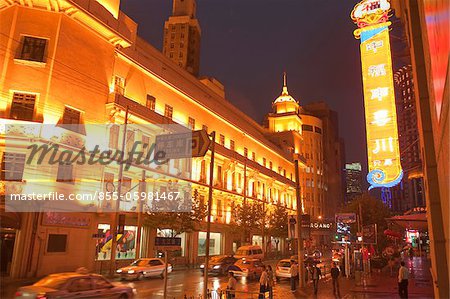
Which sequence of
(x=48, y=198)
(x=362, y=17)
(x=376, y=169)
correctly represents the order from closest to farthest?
(x=48, y=198), (x=376, y=169), (x=362, y=17)

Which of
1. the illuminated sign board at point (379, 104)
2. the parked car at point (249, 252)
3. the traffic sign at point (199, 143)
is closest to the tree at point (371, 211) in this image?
the parked car at point (249, 252)

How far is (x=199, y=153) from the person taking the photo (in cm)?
1483

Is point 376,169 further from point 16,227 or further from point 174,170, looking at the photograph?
point 16,227

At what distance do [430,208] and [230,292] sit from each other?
352 inches

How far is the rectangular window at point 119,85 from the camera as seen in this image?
34375 mm

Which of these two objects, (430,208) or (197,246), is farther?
(197,246)

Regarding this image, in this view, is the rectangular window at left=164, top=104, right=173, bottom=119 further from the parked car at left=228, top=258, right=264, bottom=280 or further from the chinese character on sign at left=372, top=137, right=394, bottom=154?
the chinese character on sign at left=372, top=137, right=394, bottom=154

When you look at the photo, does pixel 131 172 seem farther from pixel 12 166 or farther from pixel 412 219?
pixel 412 219

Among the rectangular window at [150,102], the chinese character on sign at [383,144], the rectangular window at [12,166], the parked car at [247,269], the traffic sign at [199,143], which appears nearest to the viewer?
the traffic sign at [199,143]

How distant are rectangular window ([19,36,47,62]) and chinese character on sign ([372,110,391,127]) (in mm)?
25930

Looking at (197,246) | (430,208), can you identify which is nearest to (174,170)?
(197,246)

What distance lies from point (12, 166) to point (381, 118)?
→ 89.2ft

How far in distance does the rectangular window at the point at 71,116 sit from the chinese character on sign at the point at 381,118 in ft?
77.4

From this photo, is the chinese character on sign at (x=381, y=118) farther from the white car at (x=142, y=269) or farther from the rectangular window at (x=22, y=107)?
the rectangular window at (x=22, y=107)
